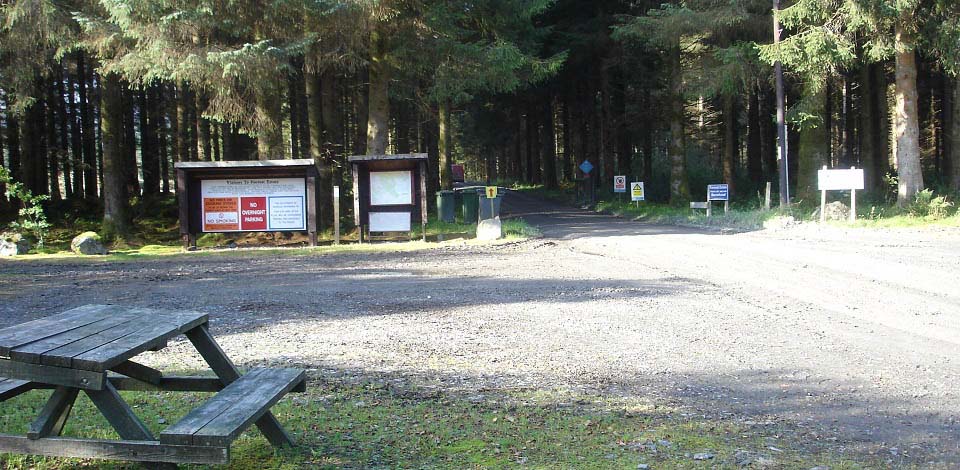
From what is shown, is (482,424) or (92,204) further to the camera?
(92,204)

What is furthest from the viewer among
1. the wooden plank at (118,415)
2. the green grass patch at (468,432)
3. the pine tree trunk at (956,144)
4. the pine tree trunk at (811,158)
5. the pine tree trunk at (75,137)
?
the pine tree trunk at (75,137)

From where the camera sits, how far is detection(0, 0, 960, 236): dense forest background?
2030cm

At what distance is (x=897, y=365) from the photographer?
6984 millimetres

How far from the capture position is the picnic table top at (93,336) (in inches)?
143

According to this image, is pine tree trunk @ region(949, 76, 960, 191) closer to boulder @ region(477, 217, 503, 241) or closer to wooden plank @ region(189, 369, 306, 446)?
boulder @ region(477, 217, 503, 241)

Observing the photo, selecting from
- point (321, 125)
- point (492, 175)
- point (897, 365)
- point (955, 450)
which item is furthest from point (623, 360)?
point (492, 175)

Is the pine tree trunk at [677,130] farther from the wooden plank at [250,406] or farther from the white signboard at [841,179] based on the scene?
the wooden plank at [250,406]

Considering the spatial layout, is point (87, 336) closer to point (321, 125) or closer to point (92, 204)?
point (321, 125)

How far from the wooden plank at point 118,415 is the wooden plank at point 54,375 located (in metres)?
0.11

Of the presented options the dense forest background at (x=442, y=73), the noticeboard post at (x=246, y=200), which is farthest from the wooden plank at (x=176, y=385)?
the noticeboard post at (x=246, y=200)

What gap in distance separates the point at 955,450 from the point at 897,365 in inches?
97.0

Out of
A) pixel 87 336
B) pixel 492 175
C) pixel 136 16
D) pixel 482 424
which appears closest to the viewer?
pixel 87 336

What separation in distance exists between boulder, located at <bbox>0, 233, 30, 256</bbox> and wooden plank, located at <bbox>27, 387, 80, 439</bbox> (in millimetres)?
19131

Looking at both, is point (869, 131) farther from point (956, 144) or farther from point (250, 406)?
point (250, 406)
